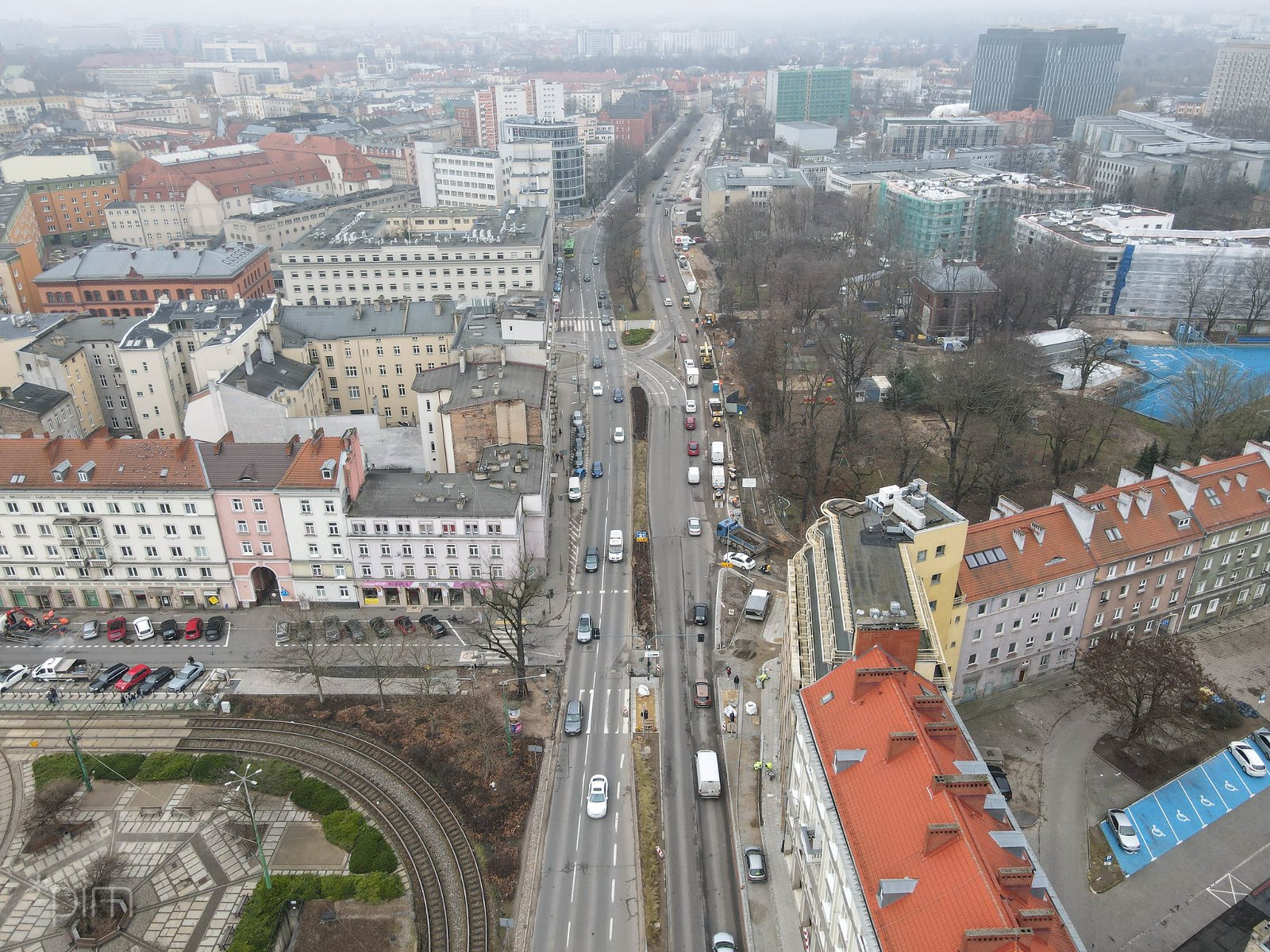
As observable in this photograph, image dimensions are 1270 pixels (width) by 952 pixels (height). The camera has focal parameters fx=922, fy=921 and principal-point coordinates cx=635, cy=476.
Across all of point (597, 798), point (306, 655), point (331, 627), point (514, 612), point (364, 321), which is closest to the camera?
point (597, 798)

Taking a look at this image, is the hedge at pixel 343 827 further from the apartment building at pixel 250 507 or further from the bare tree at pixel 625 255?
the bare tree at pixel 625 255

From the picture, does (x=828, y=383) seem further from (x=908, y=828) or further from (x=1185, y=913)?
(x=908, y=828)

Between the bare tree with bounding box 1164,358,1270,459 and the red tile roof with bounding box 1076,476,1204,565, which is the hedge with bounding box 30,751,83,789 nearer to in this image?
the red tile roof with bounding box 1076,476,1204,565

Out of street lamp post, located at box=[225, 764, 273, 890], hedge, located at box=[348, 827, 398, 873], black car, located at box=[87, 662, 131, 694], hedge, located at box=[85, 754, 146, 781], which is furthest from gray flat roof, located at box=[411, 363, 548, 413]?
hedge, located at box=[348, 827, 398, 873]

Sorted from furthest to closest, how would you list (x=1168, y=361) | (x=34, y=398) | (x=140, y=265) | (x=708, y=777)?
(x=140, y=265) < (x=1168, y=361) < (x=34, y=398) < (x=708, y=777)

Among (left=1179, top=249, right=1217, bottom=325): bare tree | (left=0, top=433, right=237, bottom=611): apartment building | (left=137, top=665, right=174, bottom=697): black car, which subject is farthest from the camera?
(left=1179, top=249, right=1217, bottom=325): bare tree

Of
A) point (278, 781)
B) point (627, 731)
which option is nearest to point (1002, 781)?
point (627, 731)

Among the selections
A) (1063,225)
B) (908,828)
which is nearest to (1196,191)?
(1063,225)

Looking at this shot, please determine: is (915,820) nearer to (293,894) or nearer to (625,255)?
(293,894)
